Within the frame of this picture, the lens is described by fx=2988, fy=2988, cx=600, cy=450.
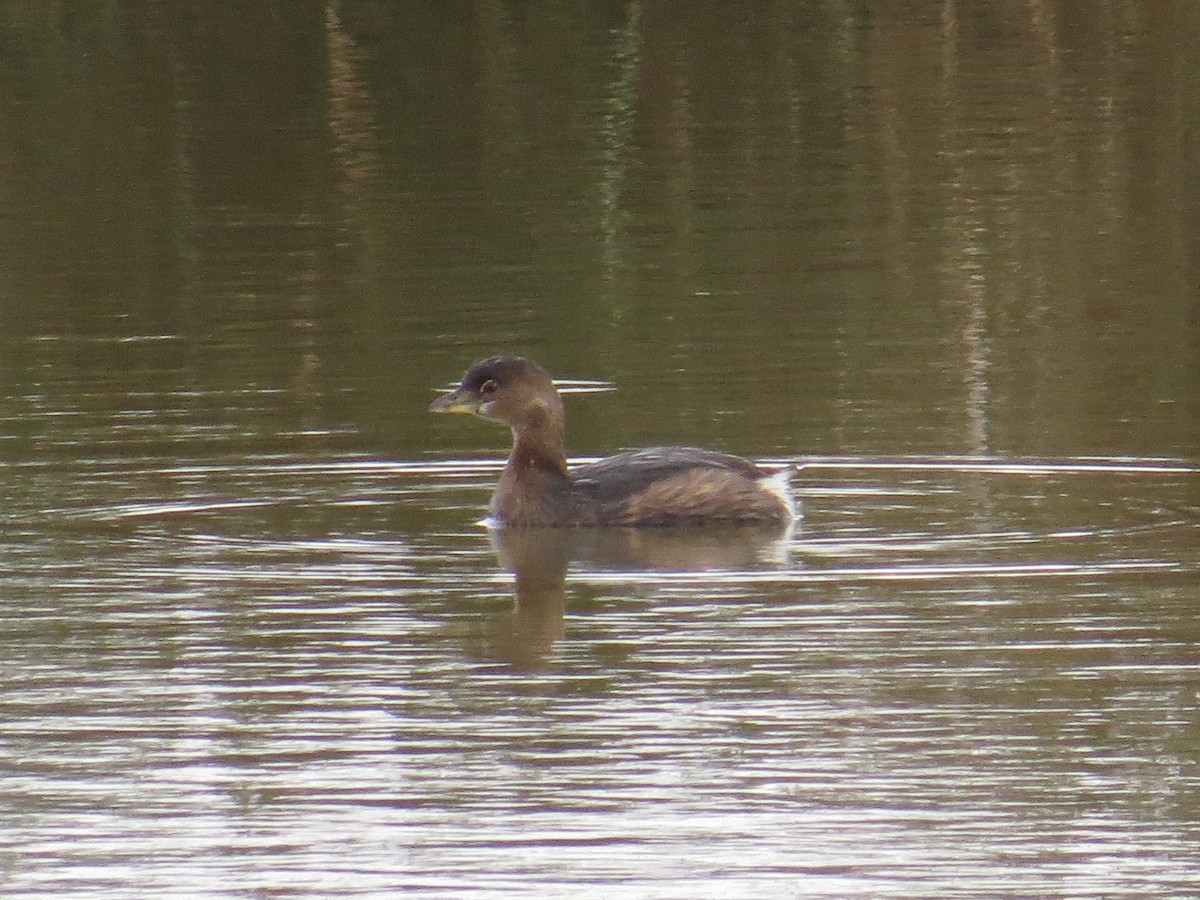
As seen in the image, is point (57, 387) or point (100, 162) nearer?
point (57, 387)

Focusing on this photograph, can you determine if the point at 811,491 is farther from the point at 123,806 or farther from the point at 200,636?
the point at 123,806

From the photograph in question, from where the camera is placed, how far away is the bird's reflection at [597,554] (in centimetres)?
1027

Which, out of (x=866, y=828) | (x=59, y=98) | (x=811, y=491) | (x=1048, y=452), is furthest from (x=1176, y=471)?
(x=59, y=98)

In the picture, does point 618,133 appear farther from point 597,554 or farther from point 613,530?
point 597,554

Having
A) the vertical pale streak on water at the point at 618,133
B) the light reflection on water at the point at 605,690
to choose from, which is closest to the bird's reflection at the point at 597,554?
the light reflection on water at the point at 605,690

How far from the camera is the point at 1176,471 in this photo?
40.2ft

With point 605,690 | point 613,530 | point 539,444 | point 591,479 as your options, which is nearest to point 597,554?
point 613,530

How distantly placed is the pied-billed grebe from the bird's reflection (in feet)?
0.22

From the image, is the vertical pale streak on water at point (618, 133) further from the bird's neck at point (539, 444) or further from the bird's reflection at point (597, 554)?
the bird's reflection at point (597, 554)

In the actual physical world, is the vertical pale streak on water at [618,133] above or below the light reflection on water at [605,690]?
below

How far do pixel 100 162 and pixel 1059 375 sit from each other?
14785 mm

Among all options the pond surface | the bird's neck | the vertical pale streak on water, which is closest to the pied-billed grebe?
the bird's neck

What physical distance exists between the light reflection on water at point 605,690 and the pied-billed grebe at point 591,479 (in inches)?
5.6

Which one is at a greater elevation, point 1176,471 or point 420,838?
point 420,838
